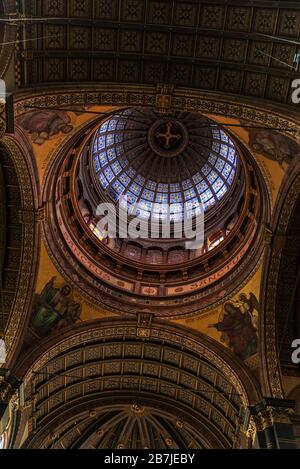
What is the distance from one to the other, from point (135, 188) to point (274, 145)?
10602 mm

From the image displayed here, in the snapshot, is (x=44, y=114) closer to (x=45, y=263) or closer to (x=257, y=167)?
(x=45, y=263)

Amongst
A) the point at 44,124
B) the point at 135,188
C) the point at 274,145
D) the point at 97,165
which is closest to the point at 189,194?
the point at 135,188

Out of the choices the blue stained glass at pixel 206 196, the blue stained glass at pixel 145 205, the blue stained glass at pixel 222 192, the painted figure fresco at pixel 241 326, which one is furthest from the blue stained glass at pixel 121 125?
the painted figure fresco at pixel 241 326

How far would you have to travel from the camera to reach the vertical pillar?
15930 mm

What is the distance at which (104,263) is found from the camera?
22.3m

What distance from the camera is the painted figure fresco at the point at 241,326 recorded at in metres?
19.2

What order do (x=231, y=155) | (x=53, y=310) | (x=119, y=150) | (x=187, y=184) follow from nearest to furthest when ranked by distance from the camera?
1. (x=53, y=310)
2. (x=231, y=155)
3. (x=119, y=150)
4. (x=187, y=184)

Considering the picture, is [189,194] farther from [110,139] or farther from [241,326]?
[241,326]

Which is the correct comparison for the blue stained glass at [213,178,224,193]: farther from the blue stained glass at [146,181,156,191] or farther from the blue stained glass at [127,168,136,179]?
the blue stained glass at [127,168,136,179]

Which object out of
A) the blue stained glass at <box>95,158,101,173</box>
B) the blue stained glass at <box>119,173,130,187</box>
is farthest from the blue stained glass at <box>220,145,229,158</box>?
the blue stained glass at <box>95,158,101,173</box>

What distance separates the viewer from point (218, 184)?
24.6m

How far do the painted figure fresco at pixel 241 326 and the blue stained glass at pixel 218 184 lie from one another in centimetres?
635

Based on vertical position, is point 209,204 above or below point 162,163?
below
